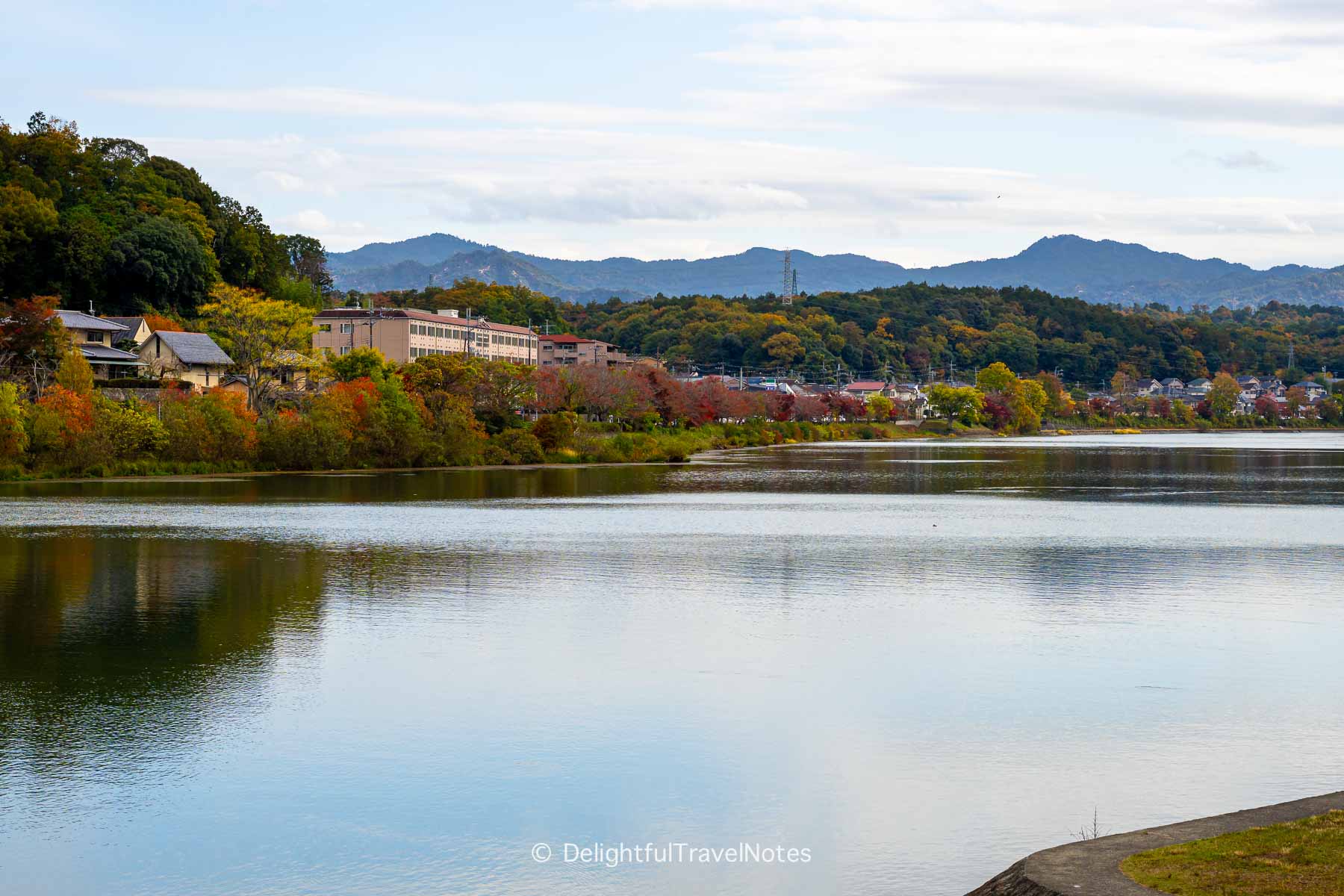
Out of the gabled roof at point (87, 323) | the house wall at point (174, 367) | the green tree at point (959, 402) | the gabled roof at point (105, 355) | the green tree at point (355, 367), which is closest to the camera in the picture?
the gabled roof at point (105, 355)

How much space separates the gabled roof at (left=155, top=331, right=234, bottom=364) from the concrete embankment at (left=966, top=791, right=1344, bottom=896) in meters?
61.7

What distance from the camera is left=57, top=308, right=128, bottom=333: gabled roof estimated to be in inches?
2562

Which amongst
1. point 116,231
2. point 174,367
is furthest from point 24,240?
point 174,367

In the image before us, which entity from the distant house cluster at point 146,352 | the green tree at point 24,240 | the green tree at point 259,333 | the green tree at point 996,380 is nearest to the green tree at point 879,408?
the green tree at point 996,380

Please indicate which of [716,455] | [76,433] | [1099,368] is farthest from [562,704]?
[1099,368]

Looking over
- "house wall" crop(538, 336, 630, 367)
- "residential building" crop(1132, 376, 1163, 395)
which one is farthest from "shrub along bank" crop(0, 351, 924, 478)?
"residential building" crop(1132, 376, 1163, 395)

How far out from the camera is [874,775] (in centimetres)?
1212

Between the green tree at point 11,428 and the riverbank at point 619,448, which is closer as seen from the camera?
the green tree at point 11,428

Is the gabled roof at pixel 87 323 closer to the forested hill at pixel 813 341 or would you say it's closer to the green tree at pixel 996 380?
the forested hill at pixel 813 341

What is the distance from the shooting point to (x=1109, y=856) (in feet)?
28.4

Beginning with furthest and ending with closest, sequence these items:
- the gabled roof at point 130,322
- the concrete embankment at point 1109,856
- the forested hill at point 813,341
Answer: the forested hill at point 813,341 < the gabled roof at point 130,322 < the concrete embankment at point 1109,856

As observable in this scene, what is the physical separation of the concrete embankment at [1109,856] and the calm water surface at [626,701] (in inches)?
39.7

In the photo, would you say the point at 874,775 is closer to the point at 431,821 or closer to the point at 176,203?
the point at 431,821

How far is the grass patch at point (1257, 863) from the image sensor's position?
7.67m
